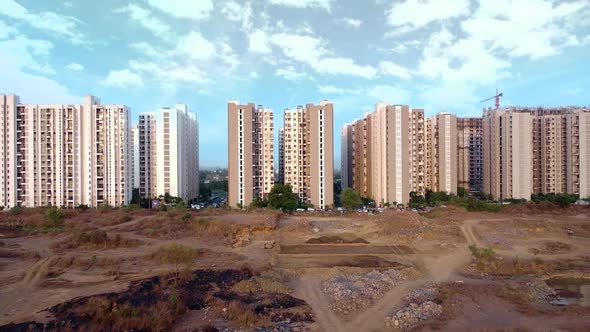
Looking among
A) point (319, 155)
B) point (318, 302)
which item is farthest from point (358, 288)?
point (319, 155)

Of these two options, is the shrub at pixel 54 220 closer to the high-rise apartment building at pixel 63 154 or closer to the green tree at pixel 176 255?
the high-rise apartment building at pixel 63 154

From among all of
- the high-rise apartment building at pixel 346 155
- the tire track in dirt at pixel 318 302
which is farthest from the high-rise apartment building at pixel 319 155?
the tire track in dirt at pixel 318 302

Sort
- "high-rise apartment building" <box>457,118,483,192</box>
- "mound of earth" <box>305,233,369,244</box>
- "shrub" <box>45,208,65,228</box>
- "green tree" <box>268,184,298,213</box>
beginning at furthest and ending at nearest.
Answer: "high-rise apartment building" <box>457,118,483,192</box> < "green tree" <box>268,184,298,213</box> < "shrub" <box>45,208,65,228</box> < "mound of earth" <box>305,233,369,244</box>

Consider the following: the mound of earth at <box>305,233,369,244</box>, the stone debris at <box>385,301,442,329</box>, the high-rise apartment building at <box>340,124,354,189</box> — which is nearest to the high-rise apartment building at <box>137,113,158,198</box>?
the high-rise apartment building at <box>340,124,354,189</box>

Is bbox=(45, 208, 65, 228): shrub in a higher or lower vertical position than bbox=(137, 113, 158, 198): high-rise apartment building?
lower

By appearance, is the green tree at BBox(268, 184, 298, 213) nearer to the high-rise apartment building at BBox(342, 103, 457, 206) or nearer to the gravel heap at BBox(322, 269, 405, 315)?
the high-rise apartment building at BBox(342, 103, 457, 206)

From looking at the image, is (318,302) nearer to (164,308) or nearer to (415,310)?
(415,310)
